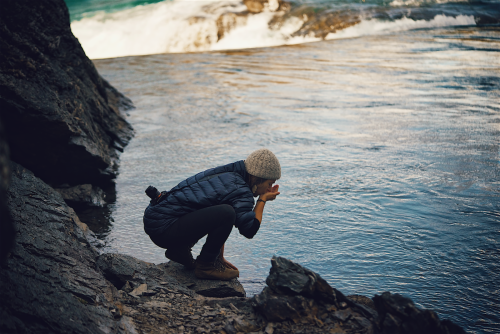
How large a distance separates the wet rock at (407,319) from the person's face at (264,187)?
1.26m

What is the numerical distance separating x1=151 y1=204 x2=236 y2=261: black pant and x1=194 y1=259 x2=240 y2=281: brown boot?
0.07m

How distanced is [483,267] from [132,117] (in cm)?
715

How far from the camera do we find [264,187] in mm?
3512

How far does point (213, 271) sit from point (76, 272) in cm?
103

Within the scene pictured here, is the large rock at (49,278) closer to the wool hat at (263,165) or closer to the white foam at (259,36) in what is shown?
the wool hat at (263,165)

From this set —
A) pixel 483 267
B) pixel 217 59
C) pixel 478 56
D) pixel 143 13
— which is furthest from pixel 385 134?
pixel 143 13

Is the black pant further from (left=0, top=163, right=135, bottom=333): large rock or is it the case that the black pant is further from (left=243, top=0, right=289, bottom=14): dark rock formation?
(left=243, top=0, right=289, bottom=14): dark rock formation

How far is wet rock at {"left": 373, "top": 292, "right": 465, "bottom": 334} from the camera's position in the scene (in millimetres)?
2400

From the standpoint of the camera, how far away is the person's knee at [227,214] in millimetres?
3277

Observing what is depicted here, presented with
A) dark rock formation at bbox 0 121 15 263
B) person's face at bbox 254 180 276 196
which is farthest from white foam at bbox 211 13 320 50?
dark rock formation at bbox 0 121 15 263

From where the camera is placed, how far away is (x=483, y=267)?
3.75 meters

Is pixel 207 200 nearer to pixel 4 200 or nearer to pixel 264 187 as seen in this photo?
pixel 264 187

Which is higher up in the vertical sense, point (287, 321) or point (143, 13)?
point (143, 13)

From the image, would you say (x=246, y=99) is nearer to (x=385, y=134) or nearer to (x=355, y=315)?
(x=385, y=134)
